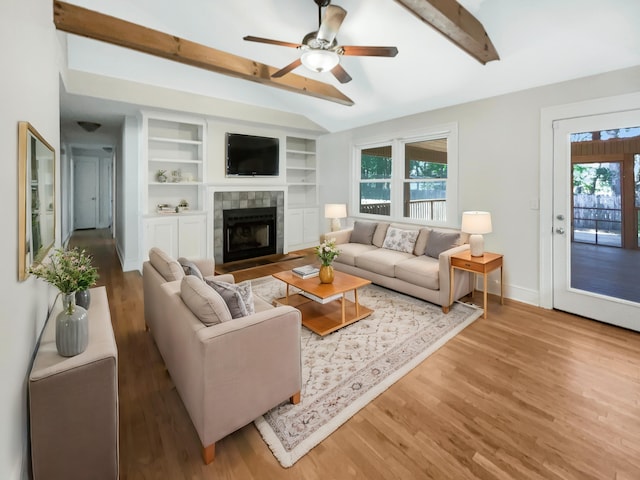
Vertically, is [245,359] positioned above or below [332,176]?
below

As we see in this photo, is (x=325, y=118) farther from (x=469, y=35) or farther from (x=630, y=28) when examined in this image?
(x=630, y=28)

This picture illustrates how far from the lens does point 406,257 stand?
417 cm

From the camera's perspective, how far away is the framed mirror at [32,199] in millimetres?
1432

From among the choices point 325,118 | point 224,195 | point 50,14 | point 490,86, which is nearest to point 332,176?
point 325,118

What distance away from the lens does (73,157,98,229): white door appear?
1027 centimetres

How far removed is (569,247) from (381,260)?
2.03m

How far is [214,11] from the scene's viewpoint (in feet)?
12.7

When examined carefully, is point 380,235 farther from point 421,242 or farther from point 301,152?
point 301,152

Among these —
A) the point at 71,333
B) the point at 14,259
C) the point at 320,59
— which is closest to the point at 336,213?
the point at 320,59

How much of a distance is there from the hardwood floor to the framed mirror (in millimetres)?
1090

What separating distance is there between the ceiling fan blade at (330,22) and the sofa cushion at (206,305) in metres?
2.28

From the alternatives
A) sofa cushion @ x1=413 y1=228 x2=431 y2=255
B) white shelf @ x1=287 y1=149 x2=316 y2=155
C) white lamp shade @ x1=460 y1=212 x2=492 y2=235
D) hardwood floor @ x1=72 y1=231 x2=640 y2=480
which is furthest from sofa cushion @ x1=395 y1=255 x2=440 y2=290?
white shelf @ x1=287 y1=149 x2=316 y2=155

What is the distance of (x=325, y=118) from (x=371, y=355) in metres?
4.79

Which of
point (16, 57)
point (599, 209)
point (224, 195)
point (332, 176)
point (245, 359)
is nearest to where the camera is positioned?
point (16, 57)
